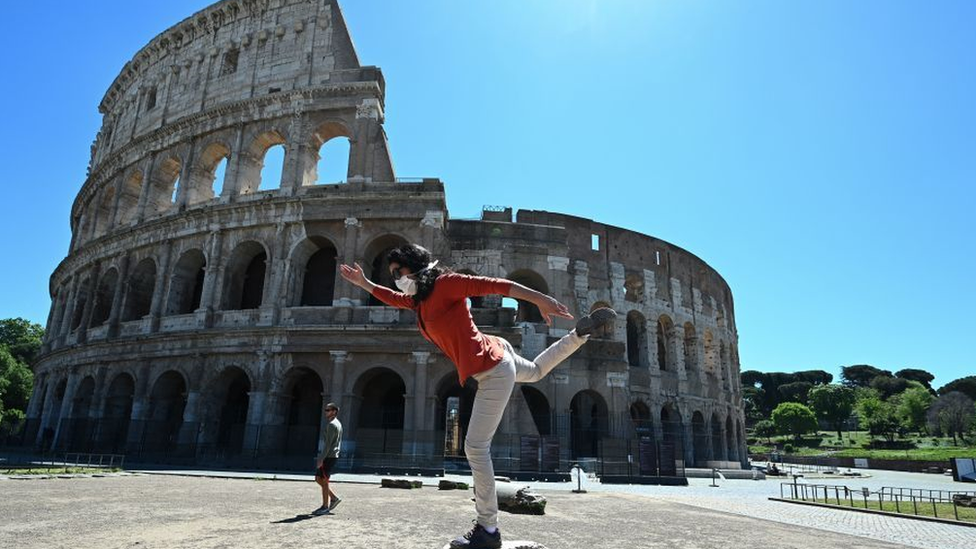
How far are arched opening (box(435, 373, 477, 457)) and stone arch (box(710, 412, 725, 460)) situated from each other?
1589cm

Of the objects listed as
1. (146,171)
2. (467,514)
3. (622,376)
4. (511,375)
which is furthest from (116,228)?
(511,375)

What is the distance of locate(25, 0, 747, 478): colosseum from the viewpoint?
61.5 feet

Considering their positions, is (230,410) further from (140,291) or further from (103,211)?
(103,211)

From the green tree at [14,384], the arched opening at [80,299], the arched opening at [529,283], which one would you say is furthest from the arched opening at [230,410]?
the green tree at [14,384]

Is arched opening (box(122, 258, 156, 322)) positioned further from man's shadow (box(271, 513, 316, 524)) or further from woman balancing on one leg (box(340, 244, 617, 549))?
woman balancing on one leg (box(340, 244, 617, 549))

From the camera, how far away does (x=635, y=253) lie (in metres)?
28.4

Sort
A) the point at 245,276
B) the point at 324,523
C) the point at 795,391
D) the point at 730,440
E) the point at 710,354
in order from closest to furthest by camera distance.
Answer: the point at 324,523 < the point at 245,276 < the point at 730,440 < the point at 710,354 < the point at 795,391

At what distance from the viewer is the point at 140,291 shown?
24047 mm

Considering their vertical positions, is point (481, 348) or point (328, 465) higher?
point (481, 348)

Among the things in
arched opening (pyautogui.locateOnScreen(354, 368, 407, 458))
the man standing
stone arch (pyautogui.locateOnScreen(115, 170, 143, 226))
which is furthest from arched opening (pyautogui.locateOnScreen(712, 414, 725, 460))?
stone arch (pyautogui.locateOnScreen(115, 170, 143, 226))

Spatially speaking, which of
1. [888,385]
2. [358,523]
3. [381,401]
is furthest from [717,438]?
[888,385]

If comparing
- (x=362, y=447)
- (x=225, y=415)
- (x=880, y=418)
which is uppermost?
(x=880, y=418)

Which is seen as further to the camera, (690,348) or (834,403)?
(834,403)

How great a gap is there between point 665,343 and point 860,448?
45.0 m
